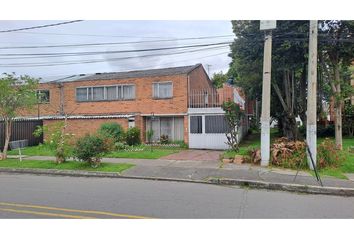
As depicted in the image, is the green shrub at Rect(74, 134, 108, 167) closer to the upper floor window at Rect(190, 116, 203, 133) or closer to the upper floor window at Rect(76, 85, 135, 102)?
the upper floor window at Rect(190, 116, 203, 133)

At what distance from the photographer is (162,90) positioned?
806 inches

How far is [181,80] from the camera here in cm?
1984

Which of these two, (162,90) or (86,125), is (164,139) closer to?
(162,90)

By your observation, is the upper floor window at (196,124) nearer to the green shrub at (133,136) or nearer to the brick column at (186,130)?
the brick column at (186,130)

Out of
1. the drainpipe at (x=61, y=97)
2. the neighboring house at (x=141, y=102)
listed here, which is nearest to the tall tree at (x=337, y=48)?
the neighboring house at (x=141, y=102)

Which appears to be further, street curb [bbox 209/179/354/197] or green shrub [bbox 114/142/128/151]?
green shrub [bbox 114/142/128/151]

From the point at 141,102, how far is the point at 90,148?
9368mm

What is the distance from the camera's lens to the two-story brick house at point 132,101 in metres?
20.0

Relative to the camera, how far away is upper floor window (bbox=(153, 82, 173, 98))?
66.5ft

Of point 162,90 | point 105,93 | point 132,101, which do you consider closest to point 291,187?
point 162,90

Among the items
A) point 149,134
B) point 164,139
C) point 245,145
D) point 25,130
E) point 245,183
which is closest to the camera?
point 245,183

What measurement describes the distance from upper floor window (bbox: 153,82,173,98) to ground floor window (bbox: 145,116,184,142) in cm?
151

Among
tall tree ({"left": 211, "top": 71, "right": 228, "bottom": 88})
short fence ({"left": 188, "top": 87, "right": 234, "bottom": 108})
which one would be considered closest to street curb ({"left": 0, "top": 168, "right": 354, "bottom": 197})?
short fence ({"left": 188, "top": 87, "right": 234, "bottom": 108})

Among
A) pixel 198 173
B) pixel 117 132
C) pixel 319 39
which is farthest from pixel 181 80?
pixel 198 173
